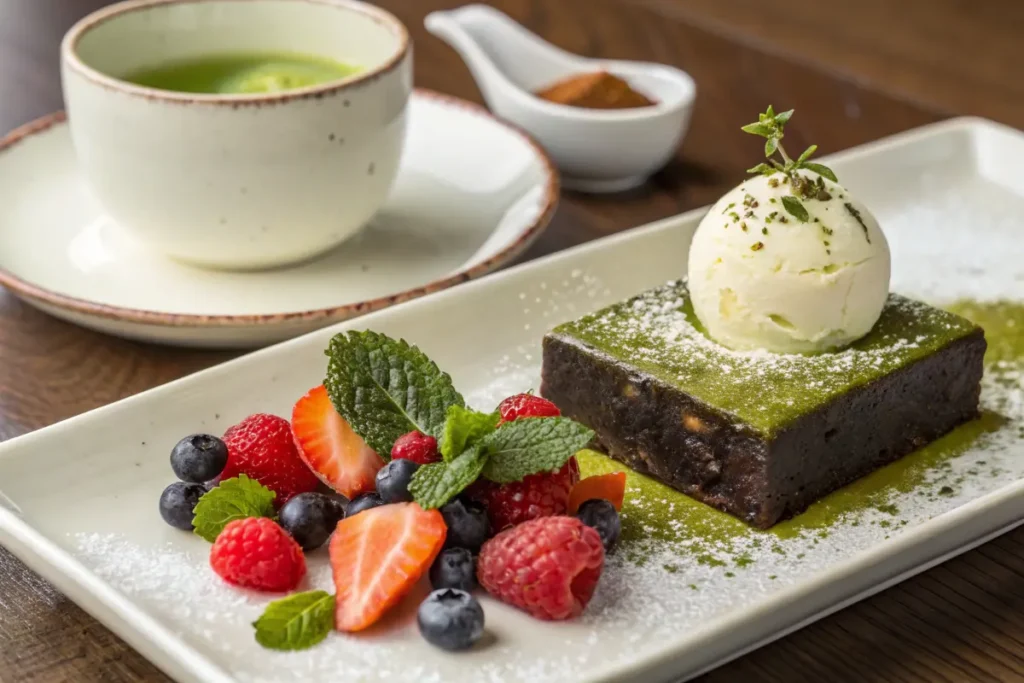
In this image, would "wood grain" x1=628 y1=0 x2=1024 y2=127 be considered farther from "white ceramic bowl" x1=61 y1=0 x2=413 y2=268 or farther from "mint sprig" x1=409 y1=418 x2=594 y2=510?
"mint sprig" x1=409 y1=418 x2=594 y2=510

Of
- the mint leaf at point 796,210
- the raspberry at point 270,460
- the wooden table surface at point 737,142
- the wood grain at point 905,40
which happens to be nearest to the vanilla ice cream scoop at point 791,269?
the mint leaf at point 796,210

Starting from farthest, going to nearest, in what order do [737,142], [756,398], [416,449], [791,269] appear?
1. [737,142]
2. [791,269]
3. [756,398]
4. [416,449]

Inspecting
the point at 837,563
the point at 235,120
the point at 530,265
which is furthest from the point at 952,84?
the point at 837,563

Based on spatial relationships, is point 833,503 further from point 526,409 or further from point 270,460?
point 270,460

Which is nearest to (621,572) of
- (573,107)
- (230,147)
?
(230,147)

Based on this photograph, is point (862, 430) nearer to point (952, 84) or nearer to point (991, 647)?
point (991, 647)

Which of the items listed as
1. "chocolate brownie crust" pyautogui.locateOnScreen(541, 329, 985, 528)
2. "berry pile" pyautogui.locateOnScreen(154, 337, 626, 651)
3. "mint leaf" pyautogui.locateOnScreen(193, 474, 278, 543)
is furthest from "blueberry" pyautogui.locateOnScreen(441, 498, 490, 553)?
"chocolate brownie crust" pyautogui.locateOnScreen(541, 329, 985, 528)

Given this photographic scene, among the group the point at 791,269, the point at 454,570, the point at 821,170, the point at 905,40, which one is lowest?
the point at 905,40
